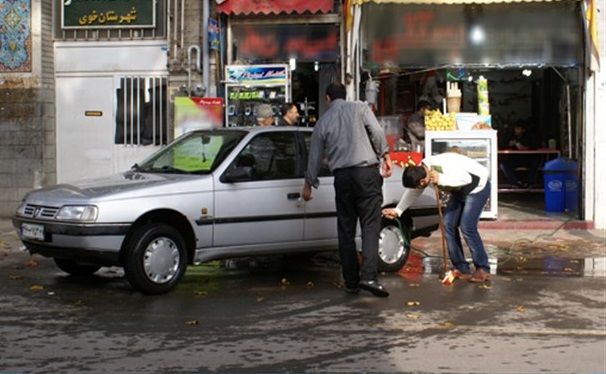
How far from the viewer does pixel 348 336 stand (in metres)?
6.09

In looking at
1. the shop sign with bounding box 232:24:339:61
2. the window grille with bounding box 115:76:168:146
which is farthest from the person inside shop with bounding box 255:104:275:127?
the window grille with bounding box 115:76:168:146

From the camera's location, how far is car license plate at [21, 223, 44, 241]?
736cm

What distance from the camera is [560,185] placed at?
43.7ft

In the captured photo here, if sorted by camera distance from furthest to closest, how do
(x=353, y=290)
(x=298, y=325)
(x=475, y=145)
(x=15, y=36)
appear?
(x=15, y=36)
(x=475, y=145)
(x=353, y=290)
(x=298, y=325)

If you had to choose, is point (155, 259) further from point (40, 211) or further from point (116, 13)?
point (116, 13)

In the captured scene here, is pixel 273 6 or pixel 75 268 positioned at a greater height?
pixel 273 6

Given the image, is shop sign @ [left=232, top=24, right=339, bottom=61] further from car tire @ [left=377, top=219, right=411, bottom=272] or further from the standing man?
the standing man

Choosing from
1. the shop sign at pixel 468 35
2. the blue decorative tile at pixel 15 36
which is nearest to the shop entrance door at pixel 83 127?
the blue decorative tile at pixel 15 36

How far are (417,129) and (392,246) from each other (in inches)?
182

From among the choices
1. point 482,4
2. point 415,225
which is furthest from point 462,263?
point 482,4

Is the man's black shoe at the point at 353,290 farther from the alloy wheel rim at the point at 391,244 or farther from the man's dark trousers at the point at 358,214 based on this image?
the alloy wheel rim at the point at 391,244

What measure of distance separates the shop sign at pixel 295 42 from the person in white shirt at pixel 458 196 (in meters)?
5.58

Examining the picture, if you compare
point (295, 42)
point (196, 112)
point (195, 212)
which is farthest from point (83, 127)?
point (195, 212)

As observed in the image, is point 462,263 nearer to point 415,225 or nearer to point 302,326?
point 415,225
